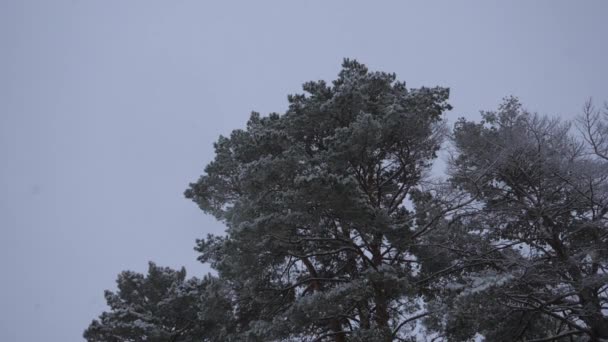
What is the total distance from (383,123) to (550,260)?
5226 millimetres

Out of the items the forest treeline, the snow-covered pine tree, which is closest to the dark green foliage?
the forest treeline

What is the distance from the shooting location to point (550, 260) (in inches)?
375

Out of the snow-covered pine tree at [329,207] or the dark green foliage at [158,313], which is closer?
the snow-covered pine tree at [329,207]

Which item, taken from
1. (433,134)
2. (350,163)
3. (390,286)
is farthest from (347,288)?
(433,134)

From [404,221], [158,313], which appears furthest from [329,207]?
[158,313]

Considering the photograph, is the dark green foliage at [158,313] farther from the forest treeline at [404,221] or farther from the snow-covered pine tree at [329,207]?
the snow-covered pine tree at [329,207]

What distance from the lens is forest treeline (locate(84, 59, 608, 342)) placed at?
8320 mm

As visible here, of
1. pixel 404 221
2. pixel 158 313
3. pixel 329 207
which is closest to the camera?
pixel 329 207

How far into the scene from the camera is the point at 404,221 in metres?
9.51

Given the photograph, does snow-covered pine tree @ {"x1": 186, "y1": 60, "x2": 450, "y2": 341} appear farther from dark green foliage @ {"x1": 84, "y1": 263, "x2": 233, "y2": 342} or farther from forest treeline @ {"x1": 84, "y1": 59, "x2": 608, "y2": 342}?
dark green foliage @ {"x1": 84, "y1": 263, "x2": 233, "y2": 342}

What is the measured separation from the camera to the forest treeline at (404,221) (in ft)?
27.3

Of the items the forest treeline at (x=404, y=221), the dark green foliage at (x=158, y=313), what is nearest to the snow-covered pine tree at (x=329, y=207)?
the forest treeline at (x=404, y=221)

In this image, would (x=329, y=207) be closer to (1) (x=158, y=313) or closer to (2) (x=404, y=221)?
(2) (x=404, y=221)

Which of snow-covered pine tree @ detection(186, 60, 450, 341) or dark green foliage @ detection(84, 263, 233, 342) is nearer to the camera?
snow-covered pine tree @ detection(186, 60, 450, 341)
